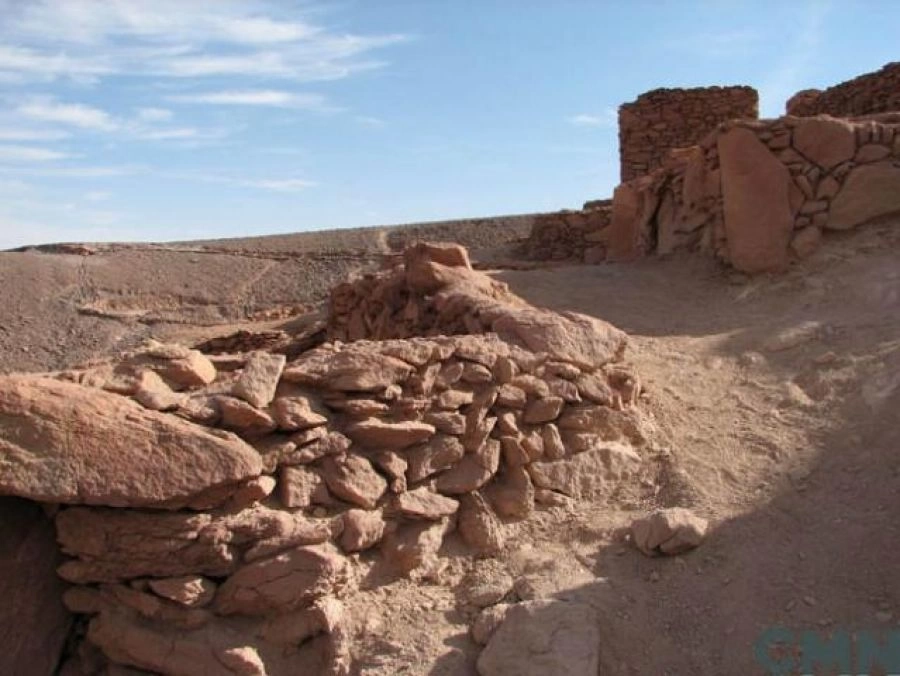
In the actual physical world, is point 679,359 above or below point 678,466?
above

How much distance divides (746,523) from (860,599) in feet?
A: 1.85

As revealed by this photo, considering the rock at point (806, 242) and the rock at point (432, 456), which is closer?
the rock at point (432, 456)

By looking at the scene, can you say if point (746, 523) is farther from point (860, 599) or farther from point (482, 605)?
point (482, 605)

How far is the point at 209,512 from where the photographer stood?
10.5 feet

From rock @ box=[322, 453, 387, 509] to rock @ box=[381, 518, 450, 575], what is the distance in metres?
0.16

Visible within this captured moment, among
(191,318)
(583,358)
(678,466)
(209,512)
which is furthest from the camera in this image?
(191,318)

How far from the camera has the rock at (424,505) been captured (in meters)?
3.55

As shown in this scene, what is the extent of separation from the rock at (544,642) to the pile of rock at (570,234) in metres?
8.70

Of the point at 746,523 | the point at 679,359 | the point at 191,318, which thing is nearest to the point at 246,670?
the point at 746,523

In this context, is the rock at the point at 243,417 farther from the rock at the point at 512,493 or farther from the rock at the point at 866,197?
the rock at the point at 866,197

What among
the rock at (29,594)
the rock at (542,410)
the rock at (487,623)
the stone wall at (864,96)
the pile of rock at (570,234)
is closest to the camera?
the rock at (29,594)

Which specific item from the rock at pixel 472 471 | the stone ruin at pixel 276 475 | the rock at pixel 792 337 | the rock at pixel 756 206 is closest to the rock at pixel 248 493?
the stone ruin at pixel 276 475

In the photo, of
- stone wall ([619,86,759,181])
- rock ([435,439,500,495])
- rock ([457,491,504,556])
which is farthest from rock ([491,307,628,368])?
stone wall ([619,86,759,181])

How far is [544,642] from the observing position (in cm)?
306
